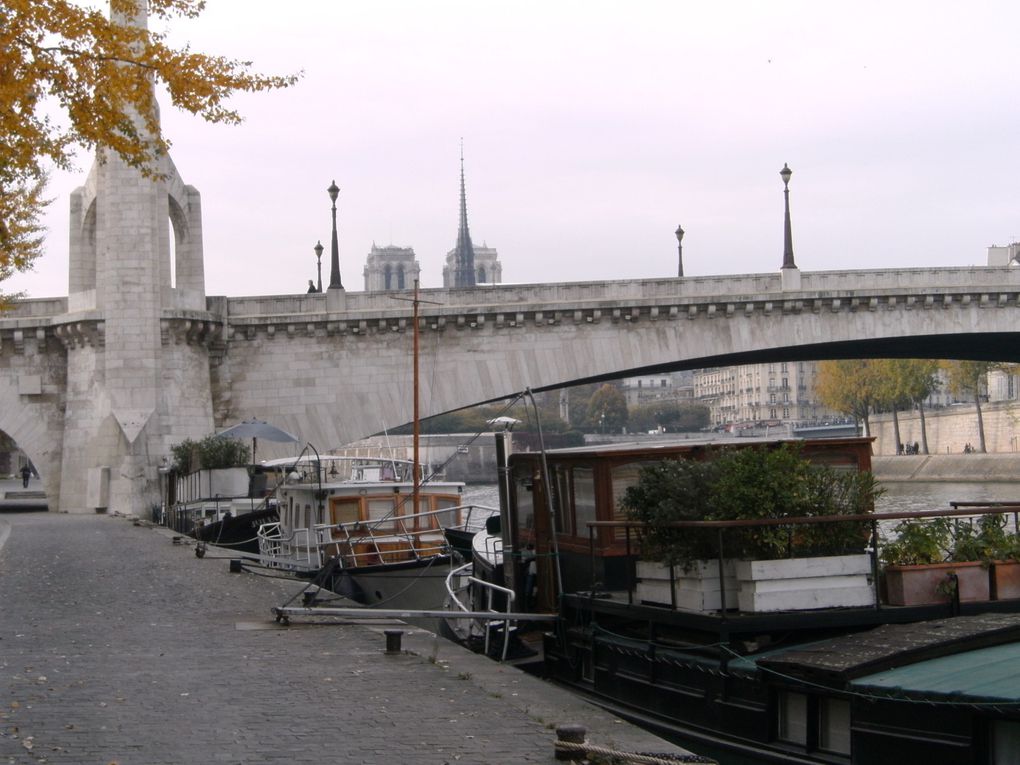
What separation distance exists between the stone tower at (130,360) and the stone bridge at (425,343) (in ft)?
1.10

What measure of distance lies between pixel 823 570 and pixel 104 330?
3274 centimetres

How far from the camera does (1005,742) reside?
9.02 metres

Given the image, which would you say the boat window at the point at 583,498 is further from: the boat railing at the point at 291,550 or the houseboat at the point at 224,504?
the houseboat at the point at 224,504

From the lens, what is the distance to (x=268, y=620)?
51.4 feet

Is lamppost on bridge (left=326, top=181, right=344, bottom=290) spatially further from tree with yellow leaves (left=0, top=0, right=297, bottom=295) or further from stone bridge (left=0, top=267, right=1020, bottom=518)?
tree with yellow leaves (left=0, top=0, right=297, bottom=295)

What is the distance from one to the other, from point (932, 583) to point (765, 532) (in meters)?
1.61

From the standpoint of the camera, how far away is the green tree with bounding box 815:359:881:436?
92625 mm

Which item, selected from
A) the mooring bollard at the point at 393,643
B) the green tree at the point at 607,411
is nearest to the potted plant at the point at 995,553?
the mooring bollard at the point at 393,643

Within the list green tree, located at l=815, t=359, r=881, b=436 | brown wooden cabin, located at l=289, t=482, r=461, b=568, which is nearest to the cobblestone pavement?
brown wooden cabin, located at l=289, t=482, r=461, b=568

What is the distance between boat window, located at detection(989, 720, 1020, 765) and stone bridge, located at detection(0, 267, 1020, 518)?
33.3 metres

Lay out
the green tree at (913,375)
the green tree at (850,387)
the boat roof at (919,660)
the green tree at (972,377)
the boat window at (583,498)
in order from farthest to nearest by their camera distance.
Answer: the green tree at (850,387) < the green tree at (913,375) < the green tree at (972,377) < the boat window at (583,498) < the boat roof at (919,660)

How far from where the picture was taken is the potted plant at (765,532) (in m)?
11.8

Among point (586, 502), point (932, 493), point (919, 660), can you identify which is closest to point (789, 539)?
point (919, 660)

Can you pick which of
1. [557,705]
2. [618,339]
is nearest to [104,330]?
[618,339]
